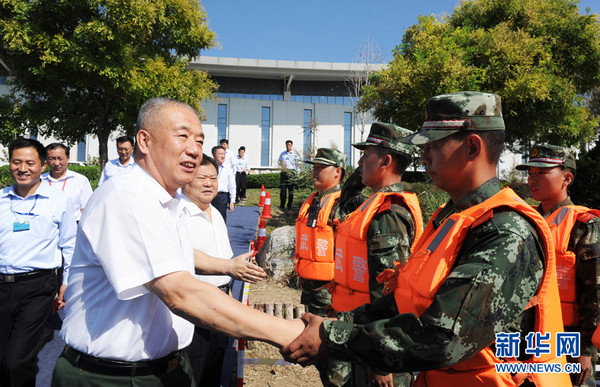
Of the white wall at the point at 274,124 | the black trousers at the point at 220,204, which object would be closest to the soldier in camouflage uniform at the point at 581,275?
the black trousers at the point at 220,204

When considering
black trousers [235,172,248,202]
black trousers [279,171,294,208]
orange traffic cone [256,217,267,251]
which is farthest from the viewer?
black trousers [235,172,248,202]

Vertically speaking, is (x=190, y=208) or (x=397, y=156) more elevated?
(x=397, y=156)

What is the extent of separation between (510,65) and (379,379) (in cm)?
1375

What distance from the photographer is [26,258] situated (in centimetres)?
372

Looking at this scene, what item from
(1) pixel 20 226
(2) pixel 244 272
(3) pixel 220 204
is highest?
(1) pixel 20 226

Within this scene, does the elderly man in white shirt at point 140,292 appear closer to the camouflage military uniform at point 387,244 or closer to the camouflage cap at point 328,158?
the camouflage military uniform at point 387,244

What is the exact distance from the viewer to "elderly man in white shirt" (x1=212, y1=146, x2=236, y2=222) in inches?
366

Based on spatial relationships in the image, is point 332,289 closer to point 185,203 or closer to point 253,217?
point 185,203

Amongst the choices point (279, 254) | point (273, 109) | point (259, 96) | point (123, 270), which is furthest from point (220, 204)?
point (259, 96)

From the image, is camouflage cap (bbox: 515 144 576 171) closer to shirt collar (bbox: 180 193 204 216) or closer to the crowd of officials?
the crowd of officials

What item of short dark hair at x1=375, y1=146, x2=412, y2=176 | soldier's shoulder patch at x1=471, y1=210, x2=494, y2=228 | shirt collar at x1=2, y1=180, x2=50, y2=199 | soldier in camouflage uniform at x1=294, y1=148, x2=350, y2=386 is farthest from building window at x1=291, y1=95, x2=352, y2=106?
soldier's shoulder patch at x1=471, y1=210, x2=494, y2=228

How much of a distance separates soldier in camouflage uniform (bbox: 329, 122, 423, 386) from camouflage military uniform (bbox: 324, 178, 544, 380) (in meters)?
0.77

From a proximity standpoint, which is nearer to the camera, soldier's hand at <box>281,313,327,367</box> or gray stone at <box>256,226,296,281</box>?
soldier's hand at <box>281,313,327,367</box>

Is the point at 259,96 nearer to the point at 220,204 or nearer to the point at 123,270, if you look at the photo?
the point at 220,204
